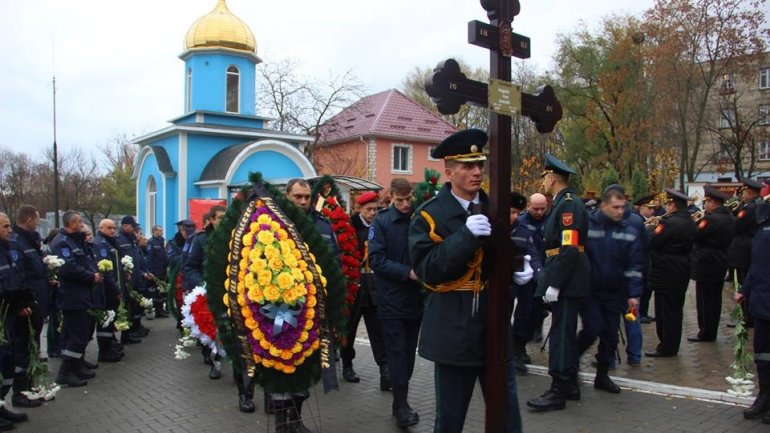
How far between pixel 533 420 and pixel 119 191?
44469 mm

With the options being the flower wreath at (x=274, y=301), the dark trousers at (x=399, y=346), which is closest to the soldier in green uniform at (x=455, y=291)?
the flower wreath at (x=274, y=301)

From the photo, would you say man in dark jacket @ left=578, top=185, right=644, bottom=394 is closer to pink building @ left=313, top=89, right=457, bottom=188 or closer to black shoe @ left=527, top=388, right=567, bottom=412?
black shoe @ left=527, top=388, right=567, bottom=412

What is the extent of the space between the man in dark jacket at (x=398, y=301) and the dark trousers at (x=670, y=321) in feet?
13.3

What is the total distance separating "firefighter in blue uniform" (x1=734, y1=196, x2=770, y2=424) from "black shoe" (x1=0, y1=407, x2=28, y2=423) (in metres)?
6.78

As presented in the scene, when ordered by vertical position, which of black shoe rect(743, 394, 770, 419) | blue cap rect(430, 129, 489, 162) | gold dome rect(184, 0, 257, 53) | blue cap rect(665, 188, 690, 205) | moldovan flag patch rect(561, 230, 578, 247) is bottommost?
black shoe rect(743, 394, 770, 419)

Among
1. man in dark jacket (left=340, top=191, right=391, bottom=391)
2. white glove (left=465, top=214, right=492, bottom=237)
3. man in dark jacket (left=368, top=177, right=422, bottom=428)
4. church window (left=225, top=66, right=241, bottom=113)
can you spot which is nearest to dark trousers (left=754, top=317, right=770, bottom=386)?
man in dark jacket (left=368, top=177, right=422, bottom=428)

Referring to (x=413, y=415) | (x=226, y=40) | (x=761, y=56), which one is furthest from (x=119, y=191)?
(x=413, y=415)

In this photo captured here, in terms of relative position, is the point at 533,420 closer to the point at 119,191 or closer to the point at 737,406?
the point at 737,406

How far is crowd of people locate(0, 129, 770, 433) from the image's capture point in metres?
3.74

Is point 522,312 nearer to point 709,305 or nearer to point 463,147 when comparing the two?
point 709,305

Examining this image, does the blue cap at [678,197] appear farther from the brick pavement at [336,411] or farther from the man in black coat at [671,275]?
the brick pavement at [336,411]

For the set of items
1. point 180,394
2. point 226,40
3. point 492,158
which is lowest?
point 180,394

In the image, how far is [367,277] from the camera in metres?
6.93

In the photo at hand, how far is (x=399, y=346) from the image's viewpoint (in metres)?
5.64
